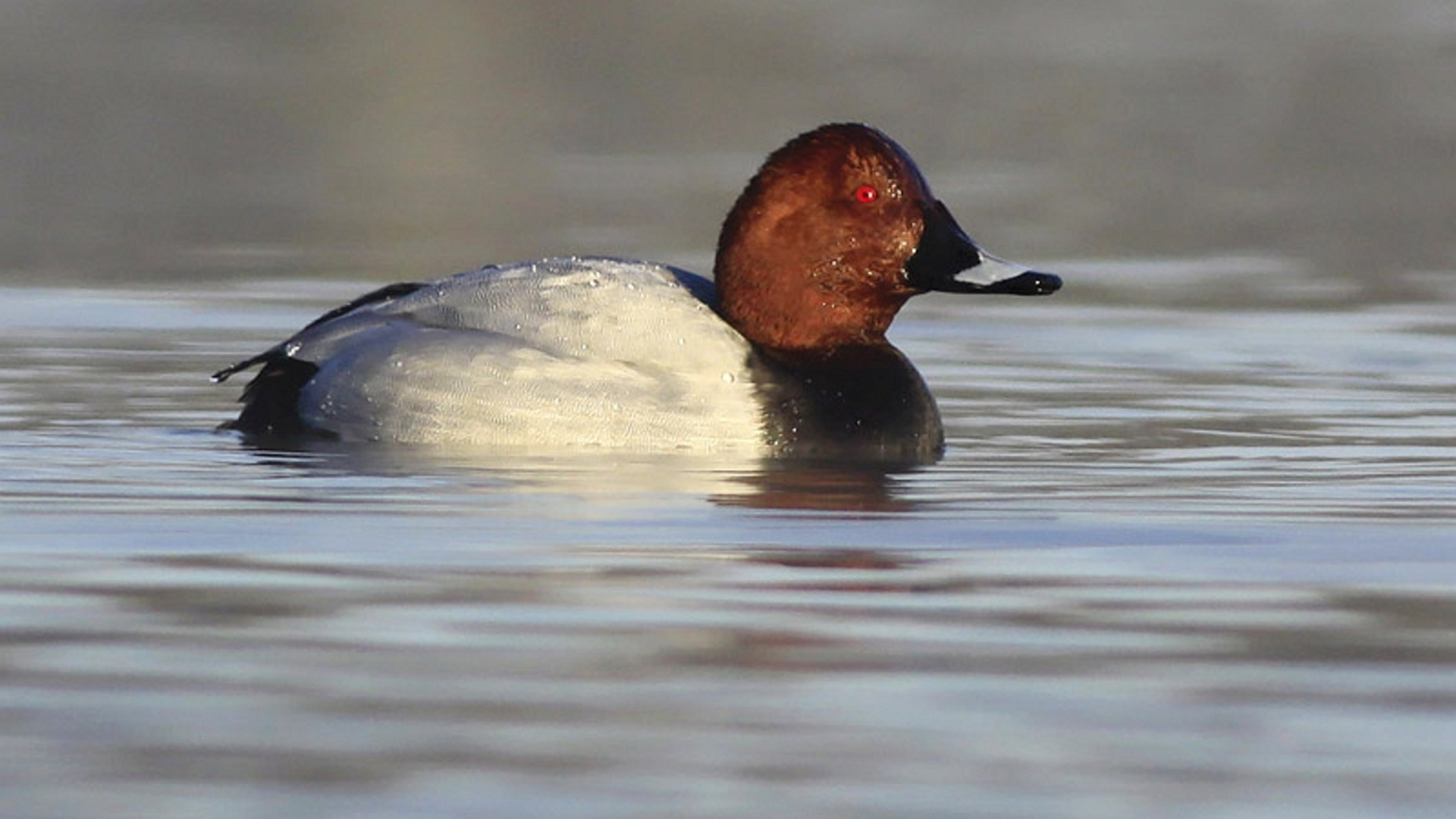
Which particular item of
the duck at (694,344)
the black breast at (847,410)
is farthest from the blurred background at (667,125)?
the black breast at (847,410)

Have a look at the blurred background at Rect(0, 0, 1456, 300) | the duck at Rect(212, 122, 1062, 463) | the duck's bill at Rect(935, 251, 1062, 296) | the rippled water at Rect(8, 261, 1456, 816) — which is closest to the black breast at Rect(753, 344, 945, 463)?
the duck at Rect(212, 122, 1062, 463)

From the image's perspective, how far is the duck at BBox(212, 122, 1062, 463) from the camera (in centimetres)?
788

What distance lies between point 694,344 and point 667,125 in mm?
10790

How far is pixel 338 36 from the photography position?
2247 cm

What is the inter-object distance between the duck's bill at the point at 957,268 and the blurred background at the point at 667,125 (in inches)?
154

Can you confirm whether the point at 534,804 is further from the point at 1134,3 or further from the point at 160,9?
the point at 1134,3

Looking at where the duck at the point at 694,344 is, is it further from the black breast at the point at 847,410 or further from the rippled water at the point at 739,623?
the rippled water at the point at 739,623

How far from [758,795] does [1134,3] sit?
22.3 meters

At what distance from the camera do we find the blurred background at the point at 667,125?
537 inches

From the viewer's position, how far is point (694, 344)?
795cm

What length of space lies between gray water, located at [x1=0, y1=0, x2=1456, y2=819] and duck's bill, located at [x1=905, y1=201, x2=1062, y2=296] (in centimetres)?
39

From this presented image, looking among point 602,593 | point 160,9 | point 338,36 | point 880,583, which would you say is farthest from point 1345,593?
point 160,9

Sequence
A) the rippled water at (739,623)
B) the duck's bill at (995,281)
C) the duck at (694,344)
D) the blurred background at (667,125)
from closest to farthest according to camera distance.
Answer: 1. the rippled water at (739,623)
2. the duck at (694,344)
3. the duck's bill at (995,281)
4. the blurred background at (667,125)

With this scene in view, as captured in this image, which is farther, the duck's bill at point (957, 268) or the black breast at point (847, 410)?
the duck's bill at point (957, 268)
